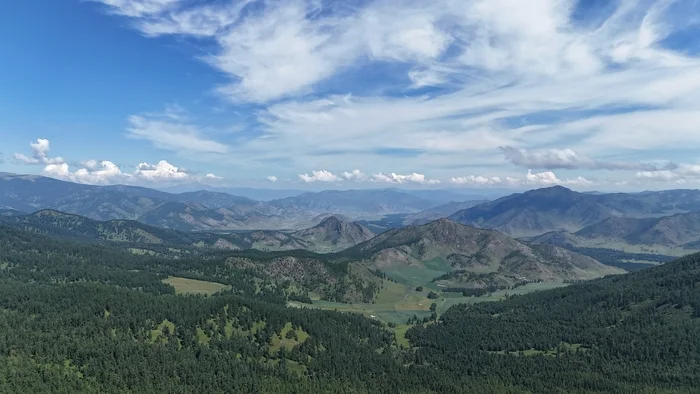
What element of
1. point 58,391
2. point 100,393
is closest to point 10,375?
point 58,391

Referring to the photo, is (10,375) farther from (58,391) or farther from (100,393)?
(100,393)
